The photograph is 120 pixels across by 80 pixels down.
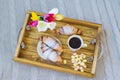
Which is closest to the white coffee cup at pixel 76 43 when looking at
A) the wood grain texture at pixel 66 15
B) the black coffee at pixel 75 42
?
the black coffee at pixel 75 42

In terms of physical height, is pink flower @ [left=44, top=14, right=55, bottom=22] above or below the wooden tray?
above

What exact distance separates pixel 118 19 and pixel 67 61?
320 millimetres

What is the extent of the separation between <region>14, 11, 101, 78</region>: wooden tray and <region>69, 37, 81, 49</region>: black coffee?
0.03 m

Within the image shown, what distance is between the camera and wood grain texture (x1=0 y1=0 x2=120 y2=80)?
84 centimetres

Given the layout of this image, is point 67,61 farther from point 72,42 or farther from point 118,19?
point 118,19

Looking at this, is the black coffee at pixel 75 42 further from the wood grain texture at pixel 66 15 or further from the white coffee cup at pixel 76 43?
the wood grain texture at pixel 66 15

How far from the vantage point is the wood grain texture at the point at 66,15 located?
844 millimetres

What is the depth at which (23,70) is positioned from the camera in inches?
Answer: 33.4

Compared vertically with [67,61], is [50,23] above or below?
above

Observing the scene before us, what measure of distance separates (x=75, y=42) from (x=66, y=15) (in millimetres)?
183

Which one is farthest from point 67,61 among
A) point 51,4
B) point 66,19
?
point 51,4

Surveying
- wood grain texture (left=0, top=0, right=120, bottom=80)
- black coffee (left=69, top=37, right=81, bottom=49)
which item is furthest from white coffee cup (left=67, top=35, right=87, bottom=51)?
wood grain texture (left=0, top=0, right=120, bottom=80)

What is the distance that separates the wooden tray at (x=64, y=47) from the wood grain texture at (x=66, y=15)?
43mm

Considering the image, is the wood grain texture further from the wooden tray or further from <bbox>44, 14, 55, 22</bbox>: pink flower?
<bbox>44, 14, 55, 22</bbox>: pink flower
